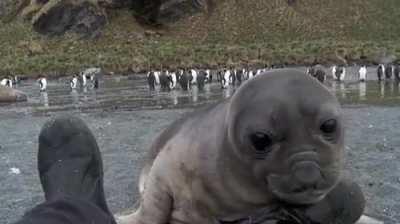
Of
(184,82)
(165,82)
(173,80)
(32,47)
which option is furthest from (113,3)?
(184,82)

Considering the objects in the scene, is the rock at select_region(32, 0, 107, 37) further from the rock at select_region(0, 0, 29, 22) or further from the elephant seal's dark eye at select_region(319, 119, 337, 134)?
the elephant seal's dark eye at select_region(319, 119, 337, 134)

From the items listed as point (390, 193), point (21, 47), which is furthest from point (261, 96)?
point (21, 47)

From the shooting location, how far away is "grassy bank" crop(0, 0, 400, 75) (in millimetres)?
49469

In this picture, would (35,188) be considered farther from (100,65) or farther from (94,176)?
(100,65)

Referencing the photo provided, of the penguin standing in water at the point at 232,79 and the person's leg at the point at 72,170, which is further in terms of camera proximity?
the penguin standing in water at the point at 232,79

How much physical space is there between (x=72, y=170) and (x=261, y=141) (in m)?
1.18

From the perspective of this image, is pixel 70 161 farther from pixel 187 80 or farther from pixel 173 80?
pixel 173 80

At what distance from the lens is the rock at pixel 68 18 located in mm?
62875

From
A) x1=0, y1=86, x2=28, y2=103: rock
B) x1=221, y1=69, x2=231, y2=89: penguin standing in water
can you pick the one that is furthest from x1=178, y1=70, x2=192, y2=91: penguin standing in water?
x1=0, y1=86, x2=28, y2=103: rock

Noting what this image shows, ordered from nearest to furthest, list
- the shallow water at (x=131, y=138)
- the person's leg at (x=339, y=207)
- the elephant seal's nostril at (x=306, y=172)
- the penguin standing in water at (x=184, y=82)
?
the elephant seal's nostril at (x=306, y=172), the person's leg at (x=339, y=207), the shallow water at (x=131, y=138), the penguin standing in water at (x=184, y=82)

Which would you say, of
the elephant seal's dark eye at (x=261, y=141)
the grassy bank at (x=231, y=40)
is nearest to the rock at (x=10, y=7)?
the grassy bank at (x=231, y=40)

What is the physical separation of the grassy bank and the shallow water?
868 inches

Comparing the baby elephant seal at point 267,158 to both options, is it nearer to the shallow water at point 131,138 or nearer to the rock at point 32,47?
the shallow water at point 131,138

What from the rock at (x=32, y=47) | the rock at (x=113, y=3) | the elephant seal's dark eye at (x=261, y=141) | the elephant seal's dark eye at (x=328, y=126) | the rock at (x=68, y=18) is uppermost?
the rock at (x=113, y=3)
